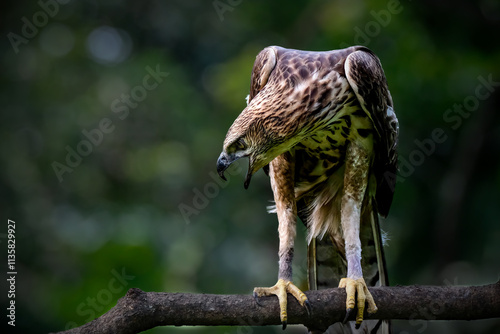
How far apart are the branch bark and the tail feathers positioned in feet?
2.32

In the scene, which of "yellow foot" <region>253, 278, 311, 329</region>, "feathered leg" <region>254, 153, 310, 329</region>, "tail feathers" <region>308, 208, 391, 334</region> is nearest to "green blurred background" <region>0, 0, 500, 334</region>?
"tail feathers" <region>308, 208, 391, 334</region>

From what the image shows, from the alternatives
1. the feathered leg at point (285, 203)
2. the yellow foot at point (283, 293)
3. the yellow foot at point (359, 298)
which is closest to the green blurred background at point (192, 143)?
the feathered leg at point (285, 203)

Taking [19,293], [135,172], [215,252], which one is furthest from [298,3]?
[19,293]

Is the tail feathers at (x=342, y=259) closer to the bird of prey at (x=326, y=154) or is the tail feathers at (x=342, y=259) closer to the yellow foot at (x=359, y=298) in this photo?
the bird of prey at (x=326, y=154)

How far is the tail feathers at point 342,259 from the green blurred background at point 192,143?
155 centimetres

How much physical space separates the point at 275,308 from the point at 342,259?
1217mm

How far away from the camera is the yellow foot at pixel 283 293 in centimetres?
396

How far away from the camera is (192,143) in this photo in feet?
35.3

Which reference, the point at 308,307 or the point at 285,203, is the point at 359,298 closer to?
the point at 308,307

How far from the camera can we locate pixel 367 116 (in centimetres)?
461

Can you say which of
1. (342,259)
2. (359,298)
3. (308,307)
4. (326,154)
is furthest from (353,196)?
(308,307)

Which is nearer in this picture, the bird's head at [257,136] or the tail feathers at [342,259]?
the bird's head at [257,136]

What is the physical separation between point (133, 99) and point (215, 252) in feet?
10.8

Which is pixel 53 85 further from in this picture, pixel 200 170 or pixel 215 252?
pixel 215 252
